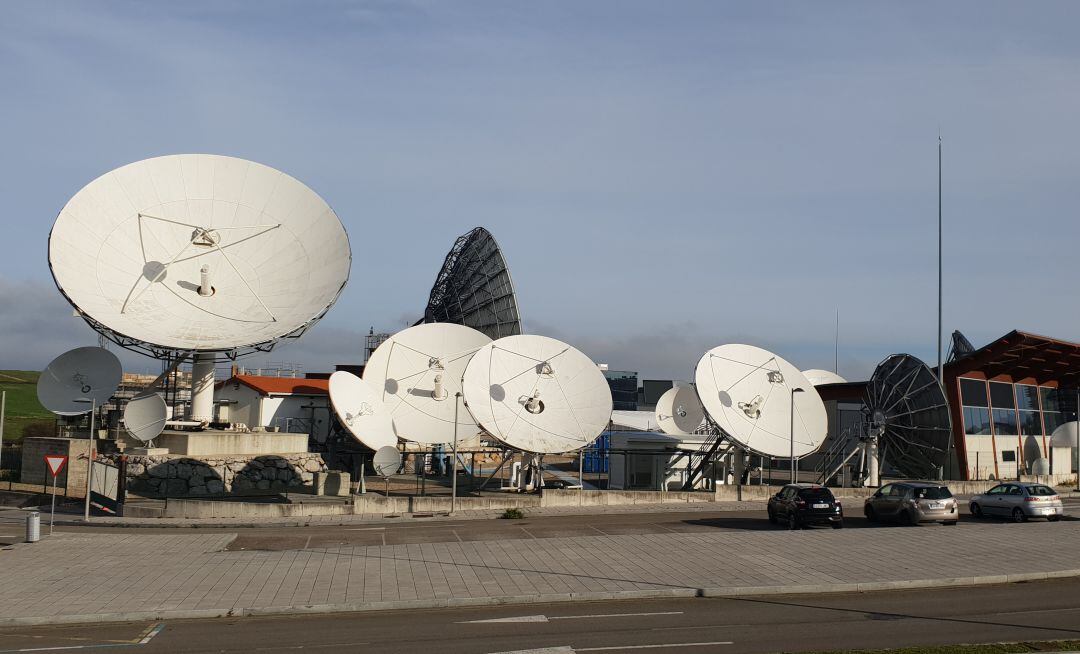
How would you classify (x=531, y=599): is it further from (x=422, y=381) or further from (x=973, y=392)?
(x=973, y=392)

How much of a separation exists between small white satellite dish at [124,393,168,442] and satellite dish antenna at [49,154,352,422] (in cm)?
324

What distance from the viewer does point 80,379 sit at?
55.4 meters

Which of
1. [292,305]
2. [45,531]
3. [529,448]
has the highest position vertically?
[292,305]

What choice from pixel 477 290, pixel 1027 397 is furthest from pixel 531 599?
pixel 1027 397

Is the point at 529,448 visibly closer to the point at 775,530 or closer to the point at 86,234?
the point at 775,530

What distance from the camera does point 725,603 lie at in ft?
69.7

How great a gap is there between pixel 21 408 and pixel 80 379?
64706 mm

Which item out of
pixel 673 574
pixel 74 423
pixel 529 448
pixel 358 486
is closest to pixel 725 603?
pixel 673 574

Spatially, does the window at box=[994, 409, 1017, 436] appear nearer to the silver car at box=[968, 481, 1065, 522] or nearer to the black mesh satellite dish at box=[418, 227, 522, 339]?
the silver car at box=[968, 481, 1065, 522]

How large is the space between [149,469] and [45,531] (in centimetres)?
1278

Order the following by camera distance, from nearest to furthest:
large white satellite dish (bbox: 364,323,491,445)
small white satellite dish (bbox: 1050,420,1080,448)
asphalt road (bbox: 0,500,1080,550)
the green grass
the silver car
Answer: the green grass → asphalt road (bbox: 0,500,1080,550) → the silver car → large white satellite dish (bbox: 364,323,491,445) → small white satellite dish (bbox: 1050,420,1080,448)

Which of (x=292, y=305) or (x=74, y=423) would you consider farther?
(x=74, y=423)

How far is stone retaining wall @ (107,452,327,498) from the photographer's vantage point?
47.6m

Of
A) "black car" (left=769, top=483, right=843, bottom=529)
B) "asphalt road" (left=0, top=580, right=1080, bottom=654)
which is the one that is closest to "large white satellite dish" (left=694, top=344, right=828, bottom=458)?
"black car" (left=769, top=483, right=843, bottom=529)
